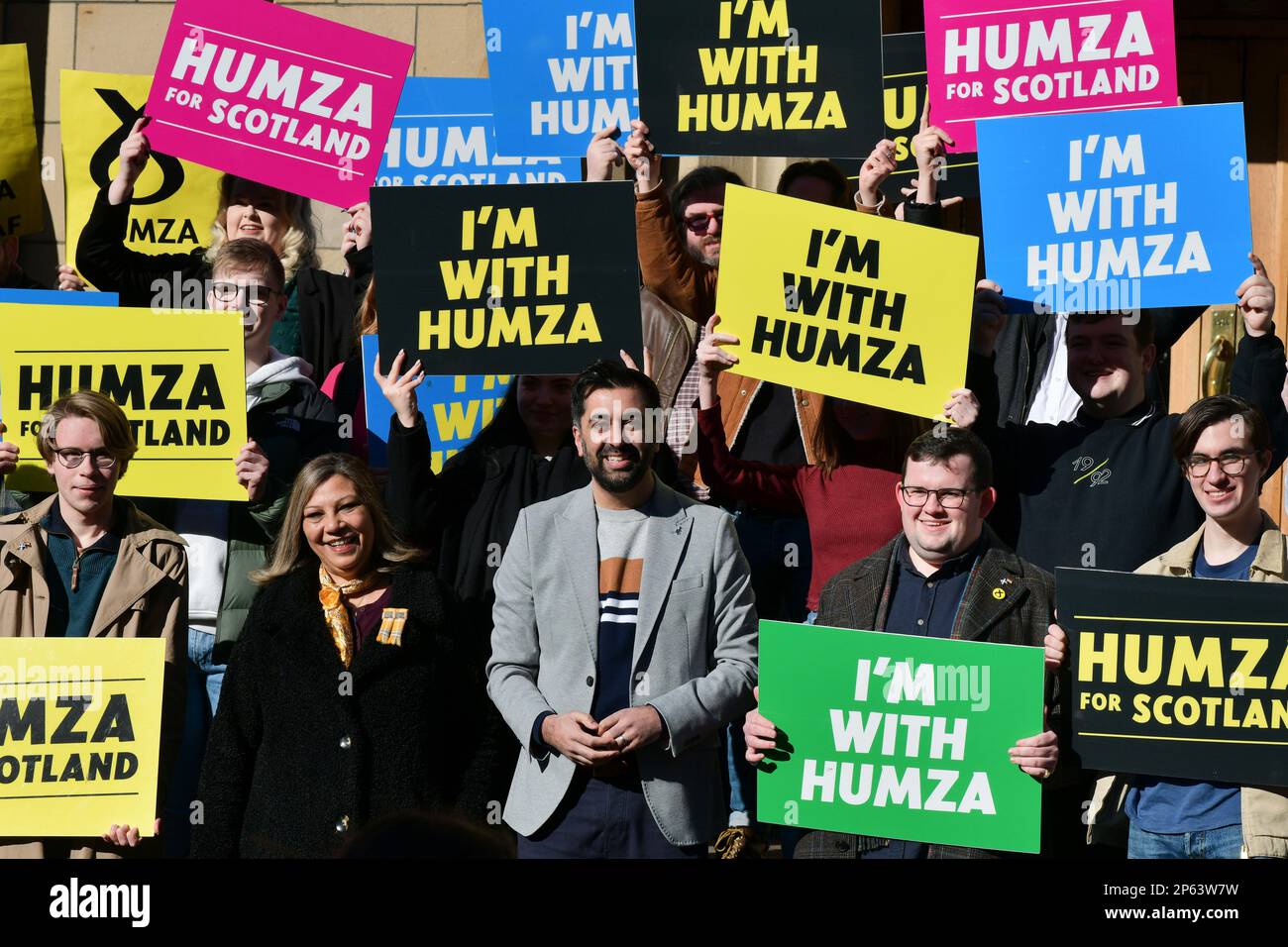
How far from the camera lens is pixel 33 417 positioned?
5621 millimetres

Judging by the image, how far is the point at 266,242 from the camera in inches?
259

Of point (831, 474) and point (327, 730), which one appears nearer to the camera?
point (327, 730)

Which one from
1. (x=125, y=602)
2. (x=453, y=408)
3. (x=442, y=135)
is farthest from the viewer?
(x=442, y=135)

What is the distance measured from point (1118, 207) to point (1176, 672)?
156 centimetres

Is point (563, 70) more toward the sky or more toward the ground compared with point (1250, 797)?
more toward the sky

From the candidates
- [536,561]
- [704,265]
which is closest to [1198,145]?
[704,265]

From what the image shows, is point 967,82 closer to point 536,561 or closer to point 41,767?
point 536,561

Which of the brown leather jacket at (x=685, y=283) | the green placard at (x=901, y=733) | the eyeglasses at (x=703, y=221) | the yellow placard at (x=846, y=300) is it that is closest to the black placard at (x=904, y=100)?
the eyeglasses at (x=703, y=221)

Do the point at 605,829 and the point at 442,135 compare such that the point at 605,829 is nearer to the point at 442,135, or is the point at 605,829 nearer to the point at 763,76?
the point at 763,76

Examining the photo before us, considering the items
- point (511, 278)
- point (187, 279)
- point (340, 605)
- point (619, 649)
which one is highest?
point (187, 279)

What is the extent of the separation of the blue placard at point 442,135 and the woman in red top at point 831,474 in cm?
173

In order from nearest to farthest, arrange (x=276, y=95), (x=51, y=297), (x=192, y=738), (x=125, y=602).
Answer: (x=125, y=602)
(x=192, y=738)
(x=51, y=297)
(x=276, y=95)

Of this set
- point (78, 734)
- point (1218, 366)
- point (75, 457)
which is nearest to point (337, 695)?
point (78, 734)

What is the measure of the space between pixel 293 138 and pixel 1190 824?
3.75m
